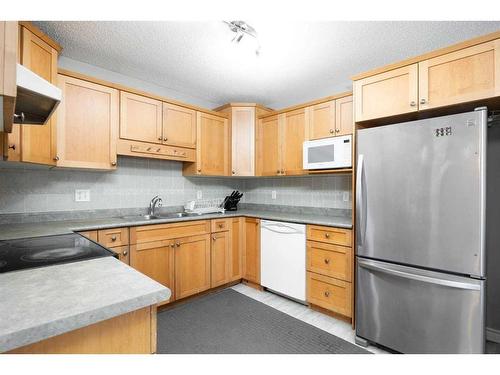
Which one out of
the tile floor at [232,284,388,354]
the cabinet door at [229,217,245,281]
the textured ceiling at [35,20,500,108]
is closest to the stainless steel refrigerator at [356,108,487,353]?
the tile floor at [232,284,388,354]

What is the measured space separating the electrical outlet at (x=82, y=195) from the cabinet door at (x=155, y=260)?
0.74 meters

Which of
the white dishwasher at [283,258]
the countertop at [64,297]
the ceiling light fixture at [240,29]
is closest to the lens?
the countertop at [64,297]

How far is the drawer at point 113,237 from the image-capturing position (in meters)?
2.04

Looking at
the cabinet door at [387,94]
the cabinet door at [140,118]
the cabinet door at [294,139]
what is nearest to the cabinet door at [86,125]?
the cabinet door at [140,118]

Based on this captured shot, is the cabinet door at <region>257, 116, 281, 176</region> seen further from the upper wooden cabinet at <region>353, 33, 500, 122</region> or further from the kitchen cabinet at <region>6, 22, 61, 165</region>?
the kitchen cabinet at <region>6, 22, 61, 165</region>

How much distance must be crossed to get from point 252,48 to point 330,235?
179cm

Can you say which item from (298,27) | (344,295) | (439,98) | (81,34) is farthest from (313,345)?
(81,34)

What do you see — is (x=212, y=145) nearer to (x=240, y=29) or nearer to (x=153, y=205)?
(x=153, y=205)

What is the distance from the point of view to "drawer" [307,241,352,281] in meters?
2.21

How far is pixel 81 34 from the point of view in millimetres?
2008

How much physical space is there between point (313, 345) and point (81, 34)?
3031 mm

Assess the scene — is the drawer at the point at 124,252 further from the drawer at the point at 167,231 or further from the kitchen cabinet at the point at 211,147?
the kitchen cabinet at the point at 211,147

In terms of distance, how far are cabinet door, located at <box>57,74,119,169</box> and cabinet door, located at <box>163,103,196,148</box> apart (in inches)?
19.9

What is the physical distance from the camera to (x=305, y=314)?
2.39m
